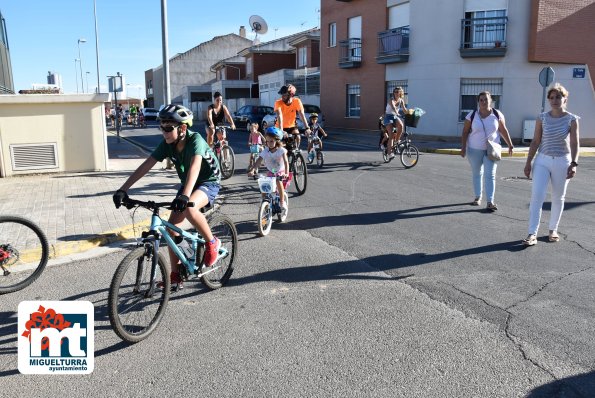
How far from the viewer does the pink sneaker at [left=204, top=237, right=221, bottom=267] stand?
4543 mm

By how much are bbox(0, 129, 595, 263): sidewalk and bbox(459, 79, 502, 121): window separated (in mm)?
14630

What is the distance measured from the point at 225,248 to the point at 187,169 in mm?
1029

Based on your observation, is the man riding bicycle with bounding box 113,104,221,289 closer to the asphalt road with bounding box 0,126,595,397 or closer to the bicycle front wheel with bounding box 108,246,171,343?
the bicycle front wheel with bounding box 108,246,171,343

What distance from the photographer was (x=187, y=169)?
171 inches

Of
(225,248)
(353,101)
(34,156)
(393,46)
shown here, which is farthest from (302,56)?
(225,248)

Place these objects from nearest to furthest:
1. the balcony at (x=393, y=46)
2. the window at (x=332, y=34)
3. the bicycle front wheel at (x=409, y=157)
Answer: the bicycle front wheel at (x=409, y=157) < the balcony at (x=393, y=46) < the window at (x=332, y=34)

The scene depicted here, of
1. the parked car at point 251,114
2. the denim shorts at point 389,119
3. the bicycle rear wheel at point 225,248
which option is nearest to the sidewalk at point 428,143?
the parked car at point 251,114

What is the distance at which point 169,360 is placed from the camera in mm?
3596

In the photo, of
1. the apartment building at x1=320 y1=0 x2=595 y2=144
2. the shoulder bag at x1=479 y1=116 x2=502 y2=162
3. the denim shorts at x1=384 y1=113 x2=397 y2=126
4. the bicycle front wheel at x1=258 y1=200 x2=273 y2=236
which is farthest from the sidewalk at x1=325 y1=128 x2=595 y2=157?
the bicycle front wheel at x1=258 y1=200 x2=273 y2=236

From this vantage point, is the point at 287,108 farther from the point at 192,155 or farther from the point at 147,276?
the point at 147,276

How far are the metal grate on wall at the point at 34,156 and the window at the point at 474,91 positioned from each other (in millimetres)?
17067

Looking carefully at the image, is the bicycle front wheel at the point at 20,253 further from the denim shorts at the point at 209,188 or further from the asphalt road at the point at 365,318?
the denim shorts at the point at 209,188

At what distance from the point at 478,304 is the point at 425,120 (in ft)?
66.8

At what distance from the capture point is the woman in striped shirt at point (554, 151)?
599cm
